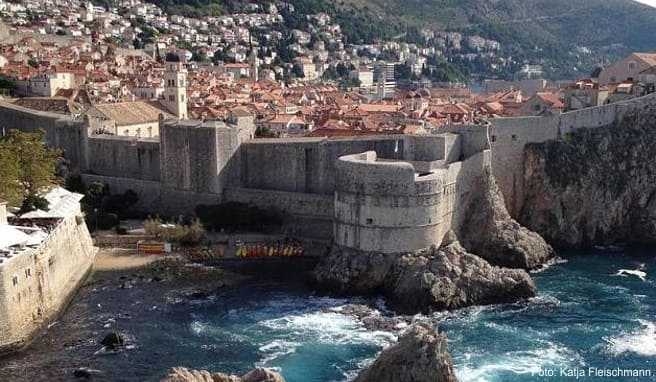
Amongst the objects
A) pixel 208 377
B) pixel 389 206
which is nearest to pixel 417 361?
pixel 208 377

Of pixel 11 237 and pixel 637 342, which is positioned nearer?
pixel 637 342

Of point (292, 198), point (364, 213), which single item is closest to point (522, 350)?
point (364, 213)

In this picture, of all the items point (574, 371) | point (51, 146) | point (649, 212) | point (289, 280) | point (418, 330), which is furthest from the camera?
point (51, 146)

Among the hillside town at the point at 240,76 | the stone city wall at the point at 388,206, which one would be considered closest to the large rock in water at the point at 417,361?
the stone city wall at the point at 388,206

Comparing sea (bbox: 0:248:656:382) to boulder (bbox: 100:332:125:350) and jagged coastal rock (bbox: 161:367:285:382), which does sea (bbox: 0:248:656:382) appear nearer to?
boulder (bbox: 100:332:125:350)

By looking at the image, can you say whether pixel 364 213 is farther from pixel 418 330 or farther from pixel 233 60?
pixel 233 60

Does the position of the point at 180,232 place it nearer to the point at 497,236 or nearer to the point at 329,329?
the point at 329,329
